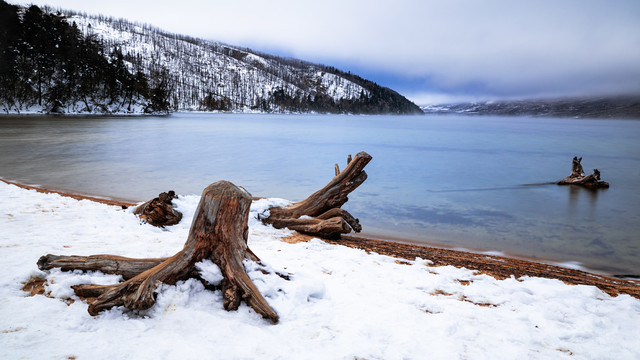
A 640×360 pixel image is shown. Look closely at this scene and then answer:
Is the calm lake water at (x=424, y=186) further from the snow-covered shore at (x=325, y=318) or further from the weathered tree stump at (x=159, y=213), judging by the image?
the weathered tree stump at (x=159, y=213)

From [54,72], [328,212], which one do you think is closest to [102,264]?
[328,212]

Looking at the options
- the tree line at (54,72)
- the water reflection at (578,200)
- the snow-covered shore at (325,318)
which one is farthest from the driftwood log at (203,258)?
the tree line at (54,72)

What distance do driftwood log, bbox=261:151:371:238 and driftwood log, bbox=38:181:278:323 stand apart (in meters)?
3.41

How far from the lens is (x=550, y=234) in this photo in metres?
10.5

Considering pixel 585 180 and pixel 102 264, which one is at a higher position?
pixel 585 180

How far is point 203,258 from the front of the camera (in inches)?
137

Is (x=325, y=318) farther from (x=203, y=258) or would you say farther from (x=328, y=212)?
→ (x=328, y=212)

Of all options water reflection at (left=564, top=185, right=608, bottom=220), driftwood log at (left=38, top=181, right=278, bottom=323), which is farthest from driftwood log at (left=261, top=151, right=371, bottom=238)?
water reflection at (left=564, top=185, right=608, bottom=220)

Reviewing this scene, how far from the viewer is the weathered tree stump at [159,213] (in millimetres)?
6558

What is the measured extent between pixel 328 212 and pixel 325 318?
4050 mm

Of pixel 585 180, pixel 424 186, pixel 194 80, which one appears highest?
pixel 194 80

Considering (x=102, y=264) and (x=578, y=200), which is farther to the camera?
(x=578, y=200)

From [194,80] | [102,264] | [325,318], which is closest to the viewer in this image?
[325,318]

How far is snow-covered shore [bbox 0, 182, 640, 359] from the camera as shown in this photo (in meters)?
2.76
